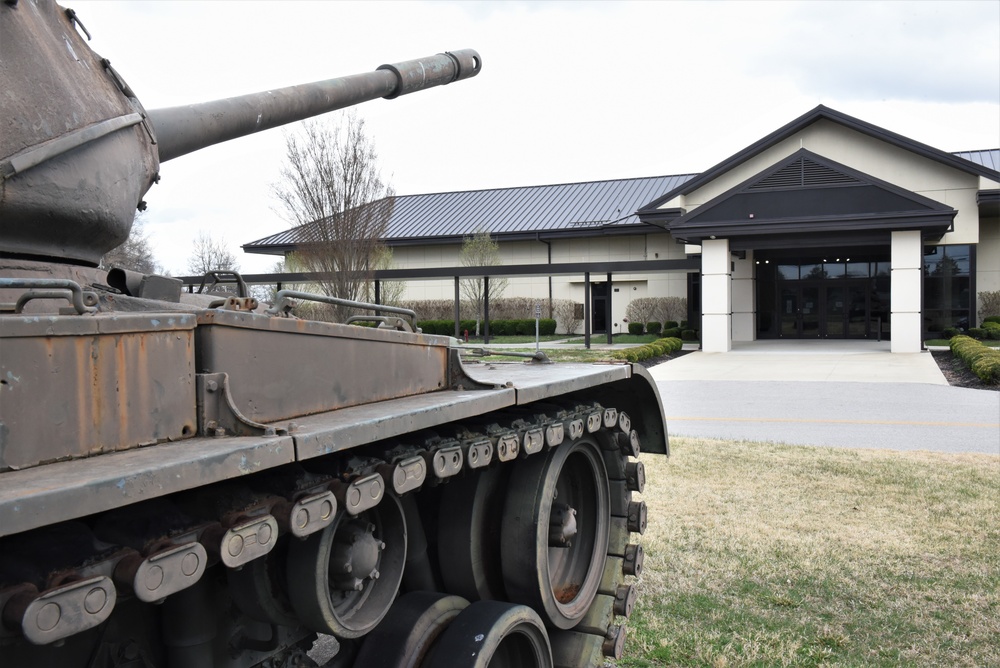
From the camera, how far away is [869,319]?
32.0m

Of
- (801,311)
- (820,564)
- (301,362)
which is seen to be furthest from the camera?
(801,311)

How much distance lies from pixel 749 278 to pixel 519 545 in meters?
29.0

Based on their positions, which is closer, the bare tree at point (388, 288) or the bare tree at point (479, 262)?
the bare tree at point (388, 288)

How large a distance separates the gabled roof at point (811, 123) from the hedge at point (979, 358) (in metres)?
7.18

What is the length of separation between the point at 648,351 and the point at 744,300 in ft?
34.3

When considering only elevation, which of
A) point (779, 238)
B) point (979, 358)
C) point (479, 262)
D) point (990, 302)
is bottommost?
point (979, 358)

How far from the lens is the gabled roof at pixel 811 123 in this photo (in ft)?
86.6

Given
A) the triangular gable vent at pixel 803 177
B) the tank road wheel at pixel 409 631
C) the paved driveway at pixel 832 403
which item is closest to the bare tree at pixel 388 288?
the triangular gable vent at pixel 803 177

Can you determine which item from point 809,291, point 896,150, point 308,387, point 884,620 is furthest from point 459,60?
point 809,291

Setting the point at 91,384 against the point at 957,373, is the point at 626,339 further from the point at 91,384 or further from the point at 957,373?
the point at 91,384

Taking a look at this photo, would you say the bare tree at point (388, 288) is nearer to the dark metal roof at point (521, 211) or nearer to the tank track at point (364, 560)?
the dark metal roof at point (521, 211)

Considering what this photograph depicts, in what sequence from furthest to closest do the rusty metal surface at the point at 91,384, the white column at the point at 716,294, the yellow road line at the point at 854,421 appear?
the white column at the point at 716,294
the yellow road line at the point at 854,421
the rusty metal surface at the point at 91,384

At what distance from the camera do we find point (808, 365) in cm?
2092

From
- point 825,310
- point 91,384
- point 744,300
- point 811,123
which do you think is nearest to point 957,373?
point 811,123
